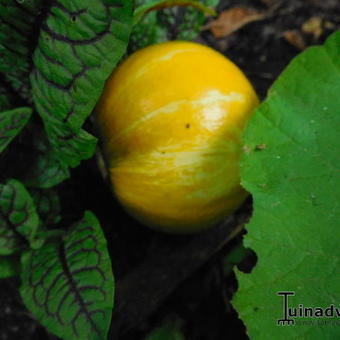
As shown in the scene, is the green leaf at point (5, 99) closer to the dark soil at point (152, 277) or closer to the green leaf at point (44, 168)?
the green leaf at point (44, 168)

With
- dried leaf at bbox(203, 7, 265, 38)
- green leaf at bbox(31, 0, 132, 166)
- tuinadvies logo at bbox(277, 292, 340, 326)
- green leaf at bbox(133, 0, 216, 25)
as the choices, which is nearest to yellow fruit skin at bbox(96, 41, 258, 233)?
green leaf at bbox(133, 0, 216, 25)

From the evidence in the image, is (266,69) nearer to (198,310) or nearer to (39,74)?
(198,310)

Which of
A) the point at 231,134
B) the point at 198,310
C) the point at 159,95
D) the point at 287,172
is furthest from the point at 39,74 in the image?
the point at 198,310

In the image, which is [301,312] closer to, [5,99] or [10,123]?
[10,123]

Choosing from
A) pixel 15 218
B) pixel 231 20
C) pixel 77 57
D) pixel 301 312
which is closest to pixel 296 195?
pixel 301 312

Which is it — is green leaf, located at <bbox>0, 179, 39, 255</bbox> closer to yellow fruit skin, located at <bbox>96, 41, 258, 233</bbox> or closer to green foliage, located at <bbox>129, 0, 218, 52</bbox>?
yellow fruit skin, located at <bbox>96, 41, 258, 233</bbox>

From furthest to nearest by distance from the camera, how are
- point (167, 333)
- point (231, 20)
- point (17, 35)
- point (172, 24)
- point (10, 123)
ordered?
point (231, 20) → point (172, 24) → point (167, 333) → point (10, 123) → point (17, 35)
